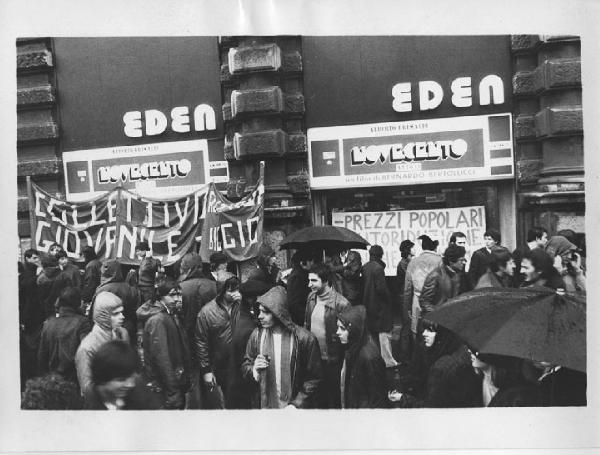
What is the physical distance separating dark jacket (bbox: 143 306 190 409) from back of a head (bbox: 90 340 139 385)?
0.45 ft

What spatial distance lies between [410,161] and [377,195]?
43 cm

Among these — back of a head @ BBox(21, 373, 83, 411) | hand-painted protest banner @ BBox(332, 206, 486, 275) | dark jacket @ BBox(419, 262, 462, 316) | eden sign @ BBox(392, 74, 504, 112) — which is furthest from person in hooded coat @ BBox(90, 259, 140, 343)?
eden sign @ BBox(392, 74, 504, 112)

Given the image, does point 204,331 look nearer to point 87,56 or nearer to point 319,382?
point 319,382

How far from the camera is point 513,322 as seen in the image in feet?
14.9

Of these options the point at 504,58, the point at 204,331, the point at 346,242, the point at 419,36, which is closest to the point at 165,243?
the point at 204,331

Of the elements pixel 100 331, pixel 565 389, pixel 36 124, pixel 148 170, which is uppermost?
pixel 36 124

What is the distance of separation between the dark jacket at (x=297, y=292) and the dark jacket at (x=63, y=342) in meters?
1.85

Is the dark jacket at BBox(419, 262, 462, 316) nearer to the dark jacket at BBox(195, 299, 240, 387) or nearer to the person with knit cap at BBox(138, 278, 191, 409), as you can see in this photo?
the dark jacket at BBox(195, 299, 240, 387)

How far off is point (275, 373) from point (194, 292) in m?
1.03

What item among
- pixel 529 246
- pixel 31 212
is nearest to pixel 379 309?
pixel 529 246

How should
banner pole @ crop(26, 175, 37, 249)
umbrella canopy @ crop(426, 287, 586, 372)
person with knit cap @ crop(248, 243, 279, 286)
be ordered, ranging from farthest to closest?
banner pole @ crop(26, 175, 37, 249)
person with knit cap @ crop(248, 243, 279, 286)
umbrella canopy @ crop(426, 287, 586, 372)

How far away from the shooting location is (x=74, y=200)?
5781 millimetres

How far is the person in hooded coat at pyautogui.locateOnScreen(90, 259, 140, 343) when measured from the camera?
556 cm

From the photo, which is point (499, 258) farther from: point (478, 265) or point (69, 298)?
point (69, 298)
